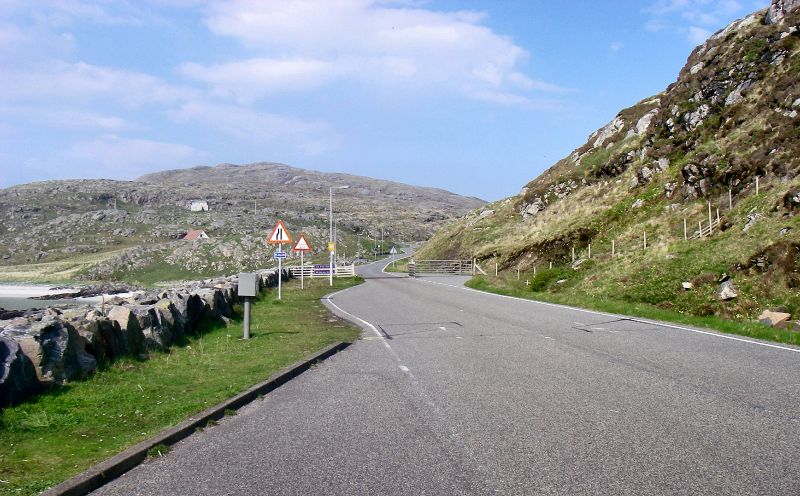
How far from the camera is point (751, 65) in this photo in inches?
1670

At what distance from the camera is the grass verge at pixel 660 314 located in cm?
1412

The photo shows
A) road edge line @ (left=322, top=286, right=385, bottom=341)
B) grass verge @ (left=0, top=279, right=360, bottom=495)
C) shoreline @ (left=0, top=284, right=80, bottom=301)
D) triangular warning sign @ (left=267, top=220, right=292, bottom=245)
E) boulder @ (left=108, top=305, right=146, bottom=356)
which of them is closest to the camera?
grass verge @ (left=0, top=279, right=360, bottom=495)

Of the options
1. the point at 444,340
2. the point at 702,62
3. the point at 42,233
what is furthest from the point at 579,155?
the point at 42,233

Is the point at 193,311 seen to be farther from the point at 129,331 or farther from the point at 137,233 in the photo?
the point at 137,233

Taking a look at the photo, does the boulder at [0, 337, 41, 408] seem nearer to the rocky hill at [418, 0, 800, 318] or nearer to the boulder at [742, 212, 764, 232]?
the rocky hill at [418, 0, 800, 318]

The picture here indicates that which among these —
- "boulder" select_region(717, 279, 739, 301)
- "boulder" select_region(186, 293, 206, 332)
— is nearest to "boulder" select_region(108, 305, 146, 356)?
"boulder" select_region(186, 293, 206, 332)

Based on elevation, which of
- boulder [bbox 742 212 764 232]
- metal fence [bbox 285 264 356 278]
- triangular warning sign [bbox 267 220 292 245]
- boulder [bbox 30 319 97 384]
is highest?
boulder [bbox 742 212 764 232]

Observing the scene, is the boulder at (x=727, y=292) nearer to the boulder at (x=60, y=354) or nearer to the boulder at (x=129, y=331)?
the boulder at (x=129, y=331)

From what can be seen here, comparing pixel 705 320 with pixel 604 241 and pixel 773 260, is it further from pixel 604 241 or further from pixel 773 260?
pixel 604 241

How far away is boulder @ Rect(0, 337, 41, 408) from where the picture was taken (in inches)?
288

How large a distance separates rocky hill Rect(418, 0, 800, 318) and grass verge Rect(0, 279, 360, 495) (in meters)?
13.6

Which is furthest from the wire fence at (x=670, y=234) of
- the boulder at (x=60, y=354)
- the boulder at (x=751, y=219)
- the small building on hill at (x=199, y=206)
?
the small building on hill at (x=199, y=206)

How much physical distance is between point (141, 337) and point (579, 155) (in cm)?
6803

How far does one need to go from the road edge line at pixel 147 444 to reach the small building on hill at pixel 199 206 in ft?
571
